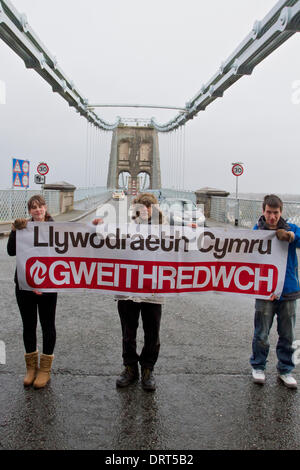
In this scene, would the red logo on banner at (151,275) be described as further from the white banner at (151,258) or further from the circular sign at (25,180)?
the circular sign at (25,180)

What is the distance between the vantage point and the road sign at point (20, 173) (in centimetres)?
1703

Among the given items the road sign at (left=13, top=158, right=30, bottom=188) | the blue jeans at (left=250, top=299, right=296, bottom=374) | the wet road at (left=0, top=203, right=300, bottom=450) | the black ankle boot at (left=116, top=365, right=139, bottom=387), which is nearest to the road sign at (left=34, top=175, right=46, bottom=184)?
the road sign at (left=13, top=158, right=30, bottom=188)

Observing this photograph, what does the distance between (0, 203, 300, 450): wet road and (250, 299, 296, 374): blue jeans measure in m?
0.18

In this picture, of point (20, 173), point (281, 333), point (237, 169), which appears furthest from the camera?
point (237, 169)

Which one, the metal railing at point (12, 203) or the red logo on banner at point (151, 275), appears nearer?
the red logo on banner at point (151, 275)

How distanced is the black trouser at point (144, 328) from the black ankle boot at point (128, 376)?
2.1 inches

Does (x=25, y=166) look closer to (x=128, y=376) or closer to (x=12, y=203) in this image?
(x=12, y=203)

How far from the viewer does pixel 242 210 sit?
19.4 meters

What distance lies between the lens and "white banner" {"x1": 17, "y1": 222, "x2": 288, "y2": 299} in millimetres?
3516

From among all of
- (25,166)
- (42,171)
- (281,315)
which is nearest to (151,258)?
→ (281,315)

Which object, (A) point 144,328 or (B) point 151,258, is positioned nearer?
(A) point 144,328

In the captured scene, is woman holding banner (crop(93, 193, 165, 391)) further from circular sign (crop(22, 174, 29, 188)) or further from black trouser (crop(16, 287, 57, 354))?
circular sign (crop(22, 174, 29, 188))

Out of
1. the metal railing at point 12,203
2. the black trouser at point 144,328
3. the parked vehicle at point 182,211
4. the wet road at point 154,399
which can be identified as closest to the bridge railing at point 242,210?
the parked vehicle at point 182,211

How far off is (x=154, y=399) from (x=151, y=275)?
104 cm
